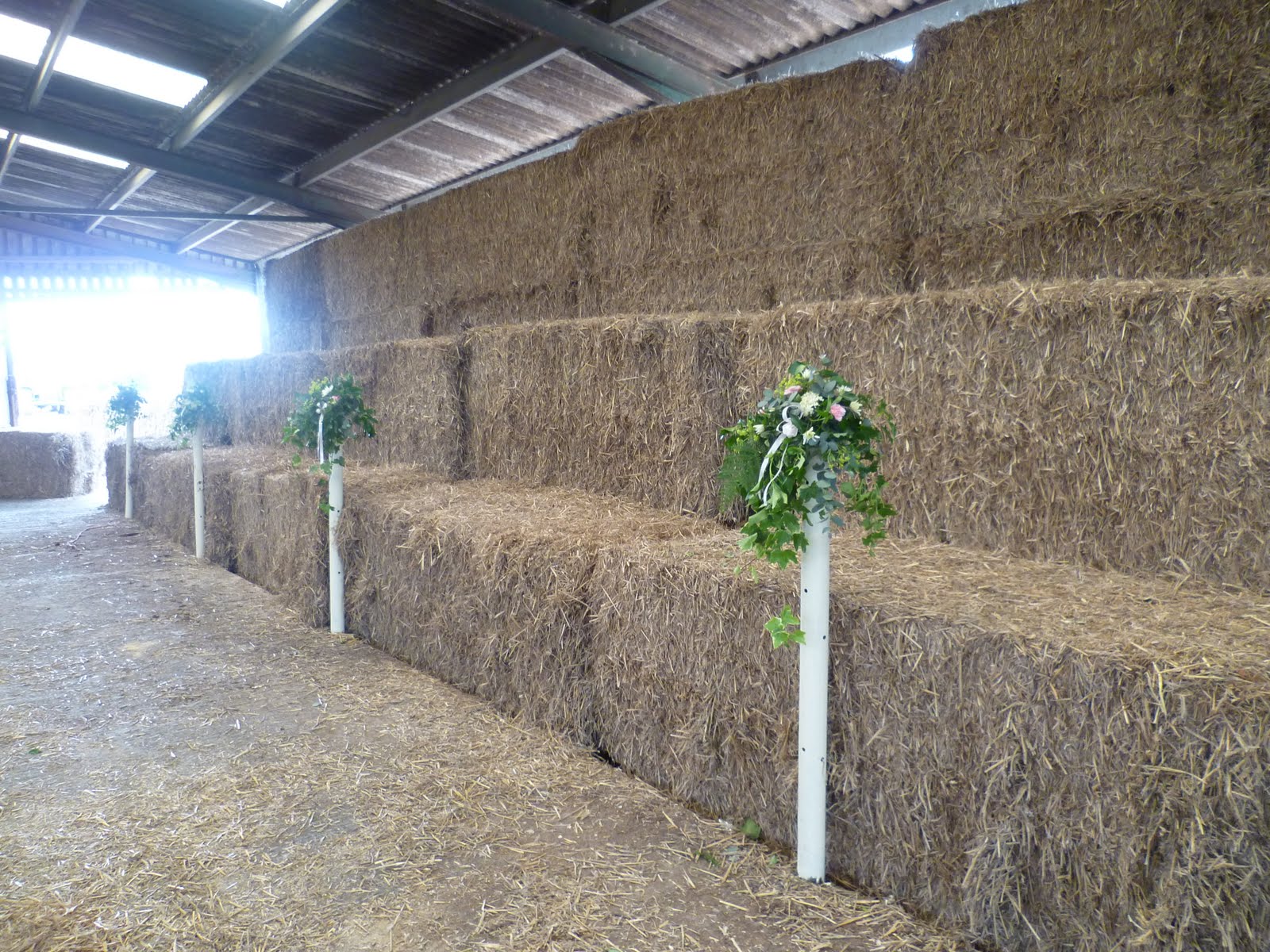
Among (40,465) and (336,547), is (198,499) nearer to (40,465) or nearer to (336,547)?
(336,547)

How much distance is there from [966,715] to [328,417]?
11.8 ft

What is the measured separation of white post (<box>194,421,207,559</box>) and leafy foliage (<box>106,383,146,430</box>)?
6.75 ft

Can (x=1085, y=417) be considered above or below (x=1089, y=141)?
below

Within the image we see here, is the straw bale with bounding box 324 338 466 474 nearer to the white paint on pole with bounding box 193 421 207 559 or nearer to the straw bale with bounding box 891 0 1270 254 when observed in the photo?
the white paint on pole with bounding box 193 421 207 559

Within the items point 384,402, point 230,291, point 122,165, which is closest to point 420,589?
point 384,402

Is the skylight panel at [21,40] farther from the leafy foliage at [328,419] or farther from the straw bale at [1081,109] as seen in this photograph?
the straw bale at [1081,109]

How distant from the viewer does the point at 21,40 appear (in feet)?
22.2

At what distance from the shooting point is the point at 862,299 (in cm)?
283

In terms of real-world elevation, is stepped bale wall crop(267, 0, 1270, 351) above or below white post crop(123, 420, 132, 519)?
above

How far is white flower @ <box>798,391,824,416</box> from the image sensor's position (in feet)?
6.56

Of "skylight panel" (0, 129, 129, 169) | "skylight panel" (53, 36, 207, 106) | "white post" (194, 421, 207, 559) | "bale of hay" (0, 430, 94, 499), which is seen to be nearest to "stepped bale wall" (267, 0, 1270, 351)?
"white post" (194, 421, 207, 559)

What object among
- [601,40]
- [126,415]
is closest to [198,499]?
[126,415]

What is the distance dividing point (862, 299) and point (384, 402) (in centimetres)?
361

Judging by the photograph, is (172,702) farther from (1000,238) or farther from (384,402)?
(1000,238)
